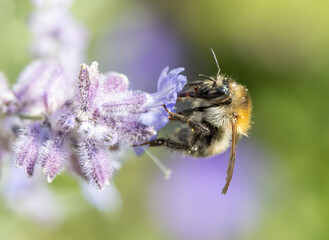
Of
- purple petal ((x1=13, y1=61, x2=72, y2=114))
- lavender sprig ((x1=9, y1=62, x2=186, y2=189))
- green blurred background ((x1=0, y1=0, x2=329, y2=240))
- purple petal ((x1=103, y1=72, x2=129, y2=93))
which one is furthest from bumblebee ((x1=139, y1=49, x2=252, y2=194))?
green blurred background ((x1=0, y1=0, x2=329, y2=240))

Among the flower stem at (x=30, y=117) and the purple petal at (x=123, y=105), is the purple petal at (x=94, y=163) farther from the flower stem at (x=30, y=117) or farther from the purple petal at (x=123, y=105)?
the flower stem at (x=30, y=117)

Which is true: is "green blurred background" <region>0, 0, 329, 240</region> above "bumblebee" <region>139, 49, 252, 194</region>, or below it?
below

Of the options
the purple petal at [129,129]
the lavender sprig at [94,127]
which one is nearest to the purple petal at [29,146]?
the lavender sprig at [94,127]

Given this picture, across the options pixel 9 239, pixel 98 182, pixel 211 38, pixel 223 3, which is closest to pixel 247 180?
pixel 211 38

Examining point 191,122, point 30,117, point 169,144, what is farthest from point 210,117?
point 30,117

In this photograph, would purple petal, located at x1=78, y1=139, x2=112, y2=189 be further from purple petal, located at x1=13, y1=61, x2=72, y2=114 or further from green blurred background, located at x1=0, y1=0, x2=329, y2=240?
green blurred background, located at x1=0, y1=0, x2=329, y2=240

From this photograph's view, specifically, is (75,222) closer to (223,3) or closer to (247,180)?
(247,180)

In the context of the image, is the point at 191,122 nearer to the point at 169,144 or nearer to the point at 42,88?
the point at 169,144
